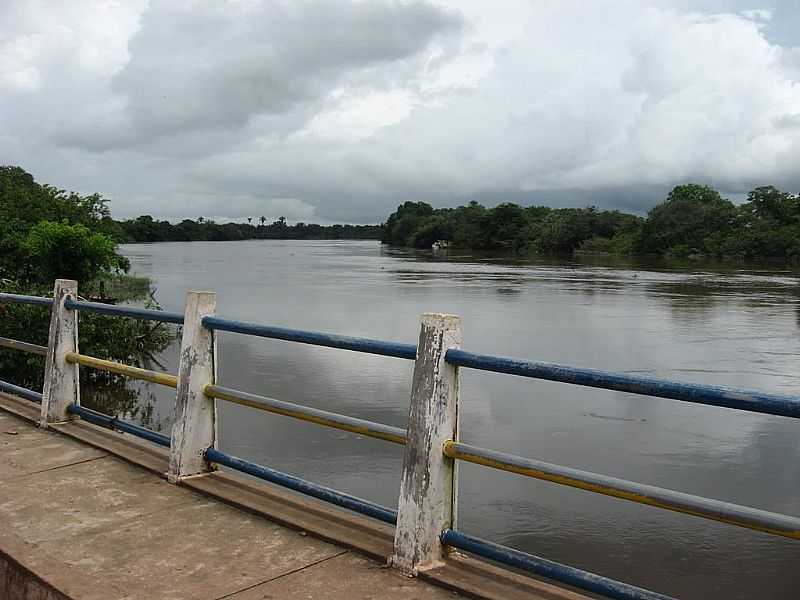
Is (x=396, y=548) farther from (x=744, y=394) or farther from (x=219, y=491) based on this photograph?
(x=744, y=394)

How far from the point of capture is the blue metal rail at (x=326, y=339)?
3.61m

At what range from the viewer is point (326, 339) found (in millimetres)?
3932

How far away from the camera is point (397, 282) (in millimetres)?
50250

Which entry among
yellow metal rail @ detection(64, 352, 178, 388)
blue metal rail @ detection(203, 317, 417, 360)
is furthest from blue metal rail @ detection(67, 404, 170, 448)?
blue metal rail @ detection(203, 317, 417, 360)

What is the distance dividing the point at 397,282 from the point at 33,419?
146ft

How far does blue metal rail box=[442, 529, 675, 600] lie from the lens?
9.42 ft

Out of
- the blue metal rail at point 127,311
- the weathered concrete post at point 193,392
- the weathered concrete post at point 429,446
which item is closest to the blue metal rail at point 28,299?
the blue metal rail at point 127,311

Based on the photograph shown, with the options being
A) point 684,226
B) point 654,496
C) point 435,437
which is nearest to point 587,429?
point 435,437

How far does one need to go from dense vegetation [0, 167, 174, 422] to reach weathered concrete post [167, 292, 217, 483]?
31.3 feet

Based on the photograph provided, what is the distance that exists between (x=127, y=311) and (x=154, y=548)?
7.20 feet

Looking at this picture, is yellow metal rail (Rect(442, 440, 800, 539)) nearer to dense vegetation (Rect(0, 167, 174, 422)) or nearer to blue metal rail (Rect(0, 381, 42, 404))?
blue metal rail (Rect(0, 381, 42, 404))

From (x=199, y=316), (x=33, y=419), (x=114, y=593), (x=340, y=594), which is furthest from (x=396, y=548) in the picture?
(x=33, y=419)

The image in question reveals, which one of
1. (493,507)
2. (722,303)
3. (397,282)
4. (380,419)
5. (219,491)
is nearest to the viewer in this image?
(219,491)

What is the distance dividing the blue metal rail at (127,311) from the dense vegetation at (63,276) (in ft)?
26.5
